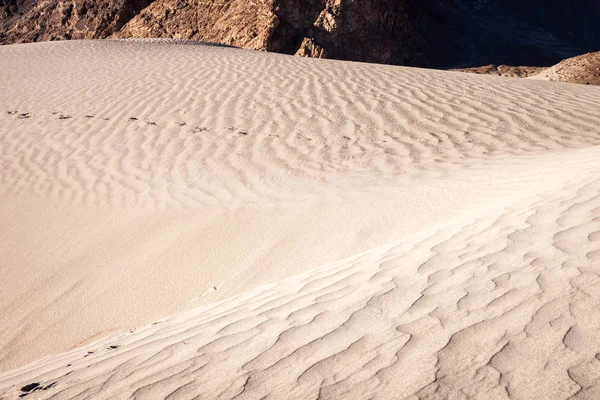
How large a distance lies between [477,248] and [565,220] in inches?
24.4

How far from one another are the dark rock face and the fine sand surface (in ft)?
43.5

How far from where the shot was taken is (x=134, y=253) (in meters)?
4.82

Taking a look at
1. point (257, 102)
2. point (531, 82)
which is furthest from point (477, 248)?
point (531, 82)

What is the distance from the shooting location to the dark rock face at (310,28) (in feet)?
76.4

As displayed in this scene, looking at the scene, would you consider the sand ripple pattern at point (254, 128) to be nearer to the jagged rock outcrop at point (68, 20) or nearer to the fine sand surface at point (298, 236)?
the fine sand surface at point (298, 236)

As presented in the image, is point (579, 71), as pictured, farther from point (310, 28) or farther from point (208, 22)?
point (208, 22)

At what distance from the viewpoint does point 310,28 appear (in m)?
23.8

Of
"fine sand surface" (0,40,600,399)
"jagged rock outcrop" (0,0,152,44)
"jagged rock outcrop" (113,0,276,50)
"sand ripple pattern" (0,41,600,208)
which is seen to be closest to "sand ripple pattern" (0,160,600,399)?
"fine sand surface" (0,40,600,399)

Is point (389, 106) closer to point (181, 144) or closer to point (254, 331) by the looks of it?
point (181, 144)

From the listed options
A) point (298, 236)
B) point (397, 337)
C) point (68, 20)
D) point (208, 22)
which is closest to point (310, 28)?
point (208, 22)

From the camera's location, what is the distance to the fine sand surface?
217 cm

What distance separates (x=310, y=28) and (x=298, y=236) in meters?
20.5

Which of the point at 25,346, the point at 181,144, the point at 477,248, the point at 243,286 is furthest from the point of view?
the point at 181,144

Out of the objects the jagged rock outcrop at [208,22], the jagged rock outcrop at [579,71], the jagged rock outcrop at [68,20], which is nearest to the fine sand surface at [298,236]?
the jagged rock outcrop at [579,71]
